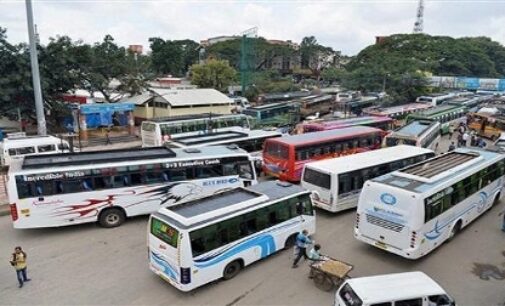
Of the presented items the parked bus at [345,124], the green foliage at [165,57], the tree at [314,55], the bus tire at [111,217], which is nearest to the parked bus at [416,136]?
the parked bus at [345,124]

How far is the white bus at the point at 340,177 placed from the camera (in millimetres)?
15344

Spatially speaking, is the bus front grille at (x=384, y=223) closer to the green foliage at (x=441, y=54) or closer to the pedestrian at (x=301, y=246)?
the pedestrian at (x=301, y=246)

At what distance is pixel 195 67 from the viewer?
53.9 meters

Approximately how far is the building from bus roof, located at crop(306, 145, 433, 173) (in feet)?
71.7

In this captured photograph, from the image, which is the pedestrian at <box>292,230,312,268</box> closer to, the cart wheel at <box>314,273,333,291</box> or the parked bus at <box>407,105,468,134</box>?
the cart wheel at <box>314,273,333,291</box>

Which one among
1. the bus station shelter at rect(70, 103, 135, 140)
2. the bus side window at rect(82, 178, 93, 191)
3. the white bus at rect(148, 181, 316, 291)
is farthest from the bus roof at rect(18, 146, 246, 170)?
the bus station shelter at rect(70, 103, 135, 140)

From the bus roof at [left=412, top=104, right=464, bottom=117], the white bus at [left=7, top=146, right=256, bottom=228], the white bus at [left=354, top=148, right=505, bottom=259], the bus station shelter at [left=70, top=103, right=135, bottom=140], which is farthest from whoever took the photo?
the bus roof at [left=412, top=104, right=464, bottom=117]

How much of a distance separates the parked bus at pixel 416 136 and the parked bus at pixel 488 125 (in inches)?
277

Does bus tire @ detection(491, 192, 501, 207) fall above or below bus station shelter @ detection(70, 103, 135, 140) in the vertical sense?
below

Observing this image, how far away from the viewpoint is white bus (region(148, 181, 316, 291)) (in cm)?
970

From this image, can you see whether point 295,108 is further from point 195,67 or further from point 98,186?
point 98,186

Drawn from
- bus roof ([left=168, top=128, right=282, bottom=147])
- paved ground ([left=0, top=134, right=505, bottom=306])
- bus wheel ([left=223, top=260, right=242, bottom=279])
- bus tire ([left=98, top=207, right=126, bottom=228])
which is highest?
bus roof ([left=168, top=128, right=282, bottom=147])

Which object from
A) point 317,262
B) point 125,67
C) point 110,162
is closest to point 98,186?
point 110,162

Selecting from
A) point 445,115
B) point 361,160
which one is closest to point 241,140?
point 361,160
